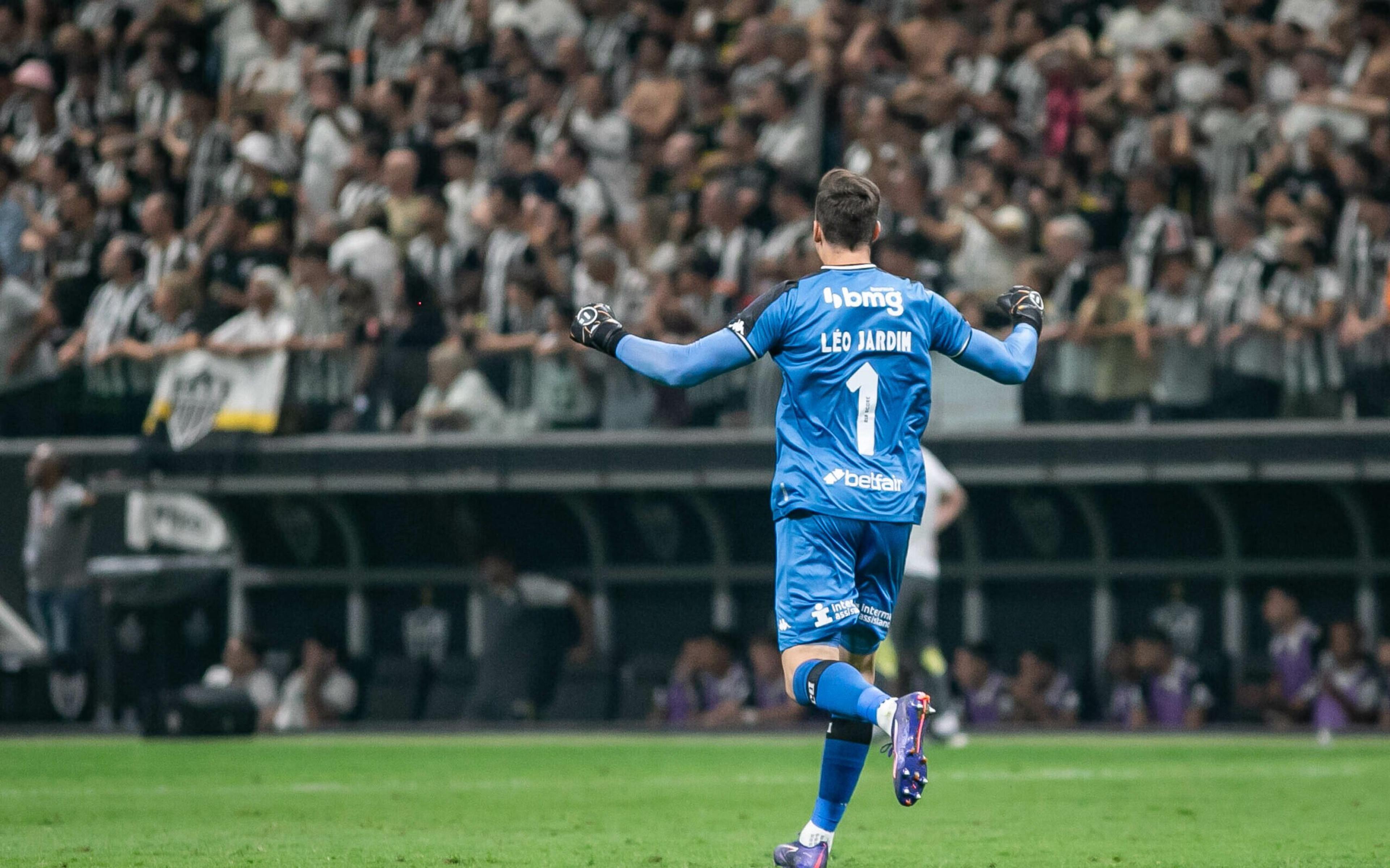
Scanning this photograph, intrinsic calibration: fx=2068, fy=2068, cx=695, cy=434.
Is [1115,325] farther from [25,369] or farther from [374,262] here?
[25,369]

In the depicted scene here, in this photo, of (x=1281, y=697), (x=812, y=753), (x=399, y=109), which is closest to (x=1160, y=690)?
(x=1281, y=697)

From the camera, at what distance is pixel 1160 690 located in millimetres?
16031

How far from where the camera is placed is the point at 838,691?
21.5ft

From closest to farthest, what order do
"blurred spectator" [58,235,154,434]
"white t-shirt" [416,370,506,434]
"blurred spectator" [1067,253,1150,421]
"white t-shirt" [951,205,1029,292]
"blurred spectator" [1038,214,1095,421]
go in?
"blurred spectator" [1067,253,1150,421] → "blurred spectator" [1038,214,1095,421] → "white t-shirt" [951,205,1029,292] → "white t-shirt" [416,370,506,434] → "blurred spectator" [58,235,154,434]

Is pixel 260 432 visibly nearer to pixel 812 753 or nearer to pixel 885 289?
pixel 812 753

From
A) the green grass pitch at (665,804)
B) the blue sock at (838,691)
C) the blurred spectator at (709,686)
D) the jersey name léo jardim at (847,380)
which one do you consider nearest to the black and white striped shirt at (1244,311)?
the green grass pitch at (665,804)

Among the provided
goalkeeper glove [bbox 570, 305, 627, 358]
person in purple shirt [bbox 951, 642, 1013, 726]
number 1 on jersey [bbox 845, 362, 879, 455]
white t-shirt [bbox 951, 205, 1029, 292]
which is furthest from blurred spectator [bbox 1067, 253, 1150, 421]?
goalkeeper glove [bbox 570, 305, 627, 358]

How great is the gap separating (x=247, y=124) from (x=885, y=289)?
13.8 m

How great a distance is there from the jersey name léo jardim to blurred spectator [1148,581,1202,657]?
10.2m

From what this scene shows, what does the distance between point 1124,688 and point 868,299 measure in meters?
9.93

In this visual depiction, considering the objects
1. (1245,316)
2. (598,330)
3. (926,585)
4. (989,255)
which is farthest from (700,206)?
(598,330)

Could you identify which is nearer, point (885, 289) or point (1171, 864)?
point (885, 289)

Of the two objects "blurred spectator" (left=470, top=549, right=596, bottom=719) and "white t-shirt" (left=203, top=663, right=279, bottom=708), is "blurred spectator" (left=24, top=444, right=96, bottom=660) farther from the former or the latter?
"blurred spectator" (left=470, top=549, right=596, bottom=719)

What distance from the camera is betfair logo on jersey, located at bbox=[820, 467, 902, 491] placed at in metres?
6.73
